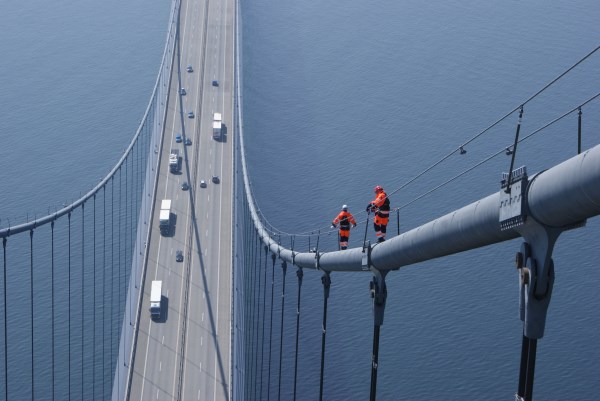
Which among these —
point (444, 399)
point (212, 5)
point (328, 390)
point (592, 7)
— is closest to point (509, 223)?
point (444, 399)

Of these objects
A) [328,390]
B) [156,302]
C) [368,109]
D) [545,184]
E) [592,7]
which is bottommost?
[328,390]

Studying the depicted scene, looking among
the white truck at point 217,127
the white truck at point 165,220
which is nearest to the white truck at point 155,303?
the white truck at point 165,220

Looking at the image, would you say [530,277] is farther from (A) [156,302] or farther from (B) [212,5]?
(B) [212,5]

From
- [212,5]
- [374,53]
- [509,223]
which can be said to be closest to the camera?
[509,223]

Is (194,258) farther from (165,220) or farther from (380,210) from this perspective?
(380,210)

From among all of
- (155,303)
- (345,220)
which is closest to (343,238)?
(345,220)

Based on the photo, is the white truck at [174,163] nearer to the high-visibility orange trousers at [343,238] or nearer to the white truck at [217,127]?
the white truck at [217,127]
